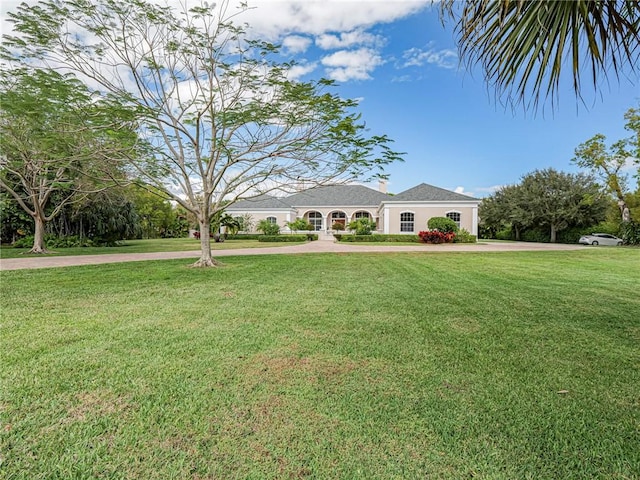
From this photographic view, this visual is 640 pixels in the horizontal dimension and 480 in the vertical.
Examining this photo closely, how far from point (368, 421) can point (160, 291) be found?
221 inches

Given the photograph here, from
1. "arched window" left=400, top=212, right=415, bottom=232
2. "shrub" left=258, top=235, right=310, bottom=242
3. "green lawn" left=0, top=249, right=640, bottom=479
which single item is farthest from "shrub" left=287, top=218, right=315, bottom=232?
"green lawn" left=0, top=249, right=640, bottom=479

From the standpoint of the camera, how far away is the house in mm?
29234

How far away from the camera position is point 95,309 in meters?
5.05

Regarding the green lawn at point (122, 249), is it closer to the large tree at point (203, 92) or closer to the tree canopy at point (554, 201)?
the large tree at point (203, 92)

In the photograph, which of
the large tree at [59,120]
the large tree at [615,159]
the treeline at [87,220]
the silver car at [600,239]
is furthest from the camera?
the silver car at [600,239]

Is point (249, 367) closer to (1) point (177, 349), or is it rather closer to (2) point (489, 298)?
(1) point (177, 349)

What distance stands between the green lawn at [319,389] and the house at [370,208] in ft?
76.1

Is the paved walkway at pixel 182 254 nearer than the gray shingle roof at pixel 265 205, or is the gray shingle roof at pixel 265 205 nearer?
the paved walkway at pixel 182 254

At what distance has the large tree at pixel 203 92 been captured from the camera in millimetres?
8523

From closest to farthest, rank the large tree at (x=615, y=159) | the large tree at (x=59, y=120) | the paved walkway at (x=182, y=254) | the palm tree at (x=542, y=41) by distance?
the palm tree at (x=542, y=41) → the large tree at (x=59, y=120) → the paved walkway at (x=182, y=254) → the large tree at (x=615, y=159)

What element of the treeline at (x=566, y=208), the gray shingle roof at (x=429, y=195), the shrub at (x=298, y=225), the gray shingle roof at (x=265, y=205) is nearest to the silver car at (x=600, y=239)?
the treeline at (x=566, y=208)

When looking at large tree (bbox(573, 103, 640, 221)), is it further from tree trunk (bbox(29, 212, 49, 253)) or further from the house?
tree trunk (bbox(29, 212, 49, 253))

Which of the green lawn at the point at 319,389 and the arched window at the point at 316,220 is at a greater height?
the arched window at the point at 316,220

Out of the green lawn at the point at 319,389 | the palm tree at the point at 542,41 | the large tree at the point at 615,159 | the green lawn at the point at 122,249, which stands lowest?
the green lawn at the point at 319,389
